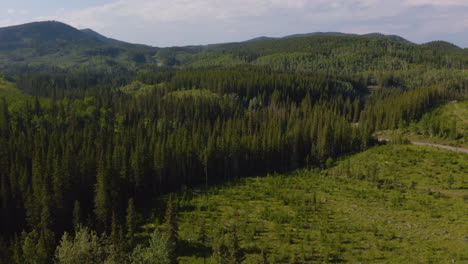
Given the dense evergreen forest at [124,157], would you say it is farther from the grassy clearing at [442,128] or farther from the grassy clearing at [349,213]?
the grassy clearing at [349,213]

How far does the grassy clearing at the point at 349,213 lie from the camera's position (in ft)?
172

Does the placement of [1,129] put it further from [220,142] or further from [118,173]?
[220,142]

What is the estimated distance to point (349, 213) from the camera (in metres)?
70.7

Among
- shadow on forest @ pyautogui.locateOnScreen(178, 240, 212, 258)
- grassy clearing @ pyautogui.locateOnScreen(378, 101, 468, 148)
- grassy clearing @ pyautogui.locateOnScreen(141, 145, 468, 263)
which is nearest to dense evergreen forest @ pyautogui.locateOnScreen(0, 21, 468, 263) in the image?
shadow on forest @ pyautogui.locateOnScreen(178, 240, 212, 258)

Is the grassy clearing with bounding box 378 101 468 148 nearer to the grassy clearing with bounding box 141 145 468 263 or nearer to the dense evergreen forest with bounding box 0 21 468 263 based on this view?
the dense evergreen forest with bounding box 0 21 468 263

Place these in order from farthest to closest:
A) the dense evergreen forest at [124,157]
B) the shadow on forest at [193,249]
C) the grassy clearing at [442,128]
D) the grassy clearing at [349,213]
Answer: the grassy clearing at [442,128] < the dense evergreen forest at [124,157] < the shadow on forest at [193,249] < the grassy clearing at [349,213]

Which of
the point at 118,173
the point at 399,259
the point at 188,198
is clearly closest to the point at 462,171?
the point at 399,259

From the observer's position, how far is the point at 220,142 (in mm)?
106812

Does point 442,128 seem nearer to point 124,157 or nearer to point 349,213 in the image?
point 349,213

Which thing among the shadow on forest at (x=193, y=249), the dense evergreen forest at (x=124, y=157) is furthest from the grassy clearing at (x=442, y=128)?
the shadow on forest at (x=193, y=249)

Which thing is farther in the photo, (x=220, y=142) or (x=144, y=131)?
(x=144, y=131)

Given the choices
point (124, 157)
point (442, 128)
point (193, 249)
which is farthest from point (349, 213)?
point (442, 128)

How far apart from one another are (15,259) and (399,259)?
61070mm

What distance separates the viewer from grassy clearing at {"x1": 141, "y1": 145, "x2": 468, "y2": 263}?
52375 mm
